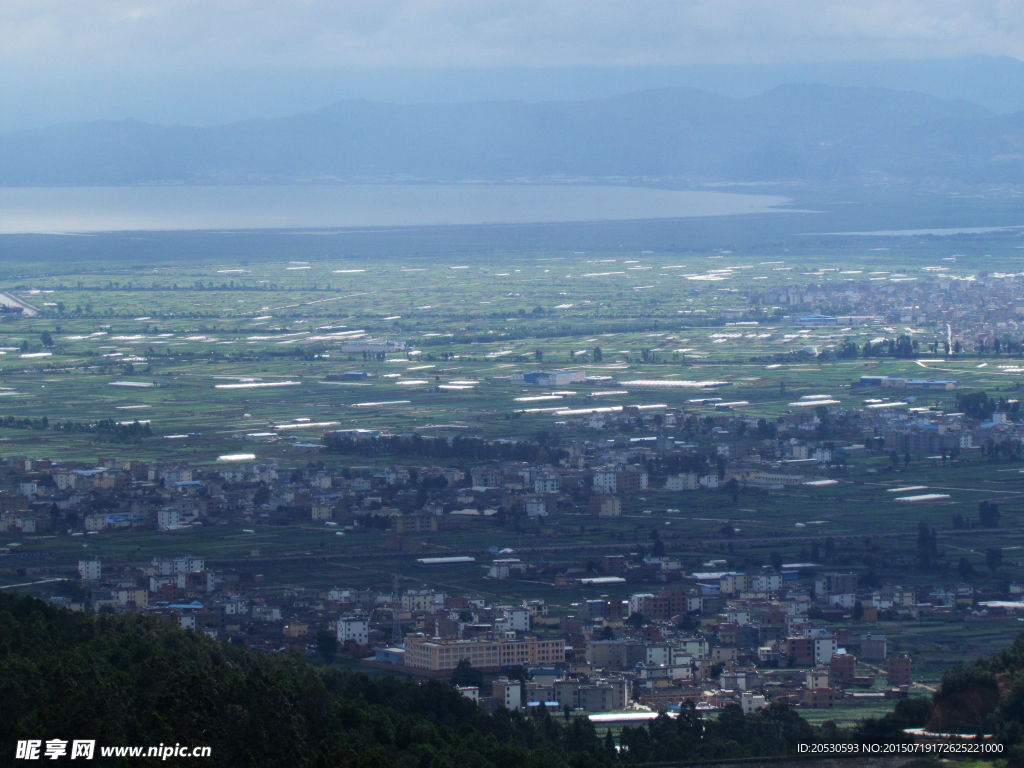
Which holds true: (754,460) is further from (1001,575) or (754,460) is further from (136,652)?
(136,652)

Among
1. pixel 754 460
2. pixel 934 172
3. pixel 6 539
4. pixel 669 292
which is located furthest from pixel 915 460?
pixel 934 172

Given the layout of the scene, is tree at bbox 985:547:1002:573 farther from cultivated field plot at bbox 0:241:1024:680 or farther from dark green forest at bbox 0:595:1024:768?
Result: dark green forest at bbox 0:595:1024:768

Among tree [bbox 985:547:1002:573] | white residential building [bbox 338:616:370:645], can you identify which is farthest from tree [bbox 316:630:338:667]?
tree [bbox 985:547:1002:573]

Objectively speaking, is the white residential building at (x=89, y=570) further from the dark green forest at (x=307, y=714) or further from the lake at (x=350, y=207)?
the lake at (x=350, y=207)

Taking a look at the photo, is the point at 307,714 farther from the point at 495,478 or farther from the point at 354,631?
the point at 495,478

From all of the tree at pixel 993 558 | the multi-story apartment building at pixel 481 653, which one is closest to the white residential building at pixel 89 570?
the multi-story apartment building at pixel 481 653

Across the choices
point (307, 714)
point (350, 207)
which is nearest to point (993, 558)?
point (307, 714)
